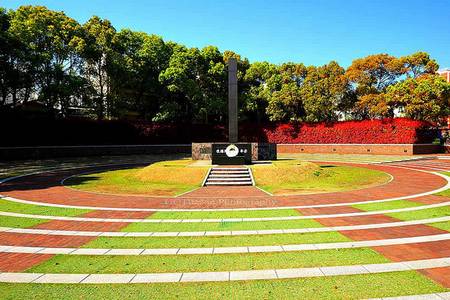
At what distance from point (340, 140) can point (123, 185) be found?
3628 centimetres

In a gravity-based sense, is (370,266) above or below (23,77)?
below

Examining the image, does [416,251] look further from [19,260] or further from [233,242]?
[19,260]

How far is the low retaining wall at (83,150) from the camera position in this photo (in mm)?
39188

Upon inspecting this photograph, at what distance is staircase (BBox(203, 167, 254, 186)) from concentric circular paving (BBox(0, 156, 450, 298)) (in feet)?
13.4

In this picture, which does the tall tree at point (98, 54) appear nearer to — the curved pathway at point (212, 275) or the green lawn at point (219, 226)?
the green lawn at point (219, 226)

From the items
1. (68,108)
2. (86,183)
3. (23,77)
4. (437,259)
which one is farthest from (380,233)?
(68,108)

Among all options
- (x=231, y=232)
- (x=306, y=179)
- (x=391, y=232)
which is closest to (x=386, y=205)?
(x=391, y=232)

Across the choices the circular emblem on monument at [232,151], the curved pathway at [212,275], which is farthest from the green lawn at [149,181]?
the curved pathway at [212,275]

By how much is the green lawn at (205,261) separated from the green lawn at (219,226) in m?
2.46

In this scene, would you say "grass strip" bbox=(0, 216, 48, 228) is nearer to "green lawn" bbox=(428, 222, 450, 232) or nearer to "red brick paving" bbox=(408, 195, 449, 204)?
"green lawn" bbox=(428, 222, 450, 232)

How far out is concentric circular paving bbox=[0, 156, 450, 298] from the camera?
280 inches

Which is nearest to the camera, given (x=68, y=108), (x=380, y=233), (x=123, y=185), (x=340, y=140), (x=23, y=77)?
(x=380, y=233)

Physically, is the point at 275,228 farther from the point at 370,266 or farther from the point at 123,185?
the point at 123,185

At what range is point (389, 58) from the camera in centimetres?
Answer: 4919
